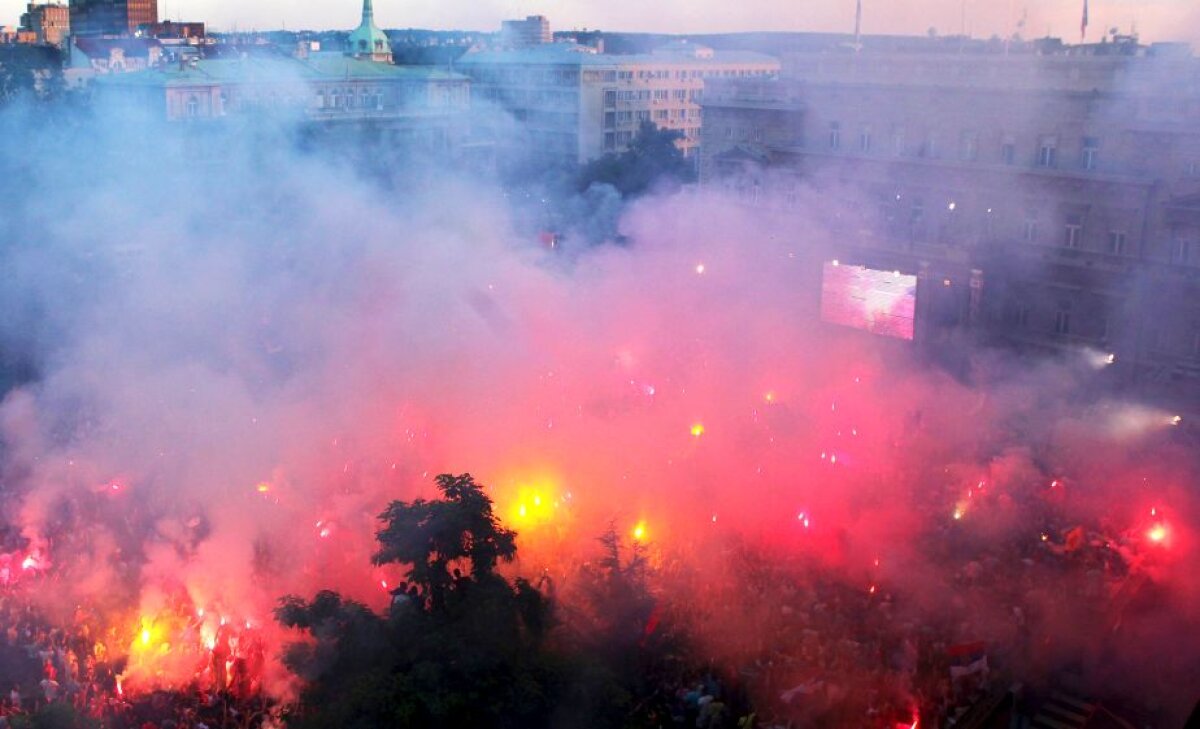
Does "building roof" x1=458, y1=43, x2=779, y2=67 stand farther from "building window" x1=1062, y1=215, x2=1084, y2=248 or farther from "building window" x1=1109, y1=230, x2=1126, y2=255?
"building window" x1=1109, y1=230, x2=1126, y2=255

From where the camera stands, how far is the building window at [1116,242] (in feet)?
Answer: 36.0

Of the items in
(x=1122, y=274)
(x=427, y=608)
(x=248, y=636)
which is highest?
(x=1122, y=274)

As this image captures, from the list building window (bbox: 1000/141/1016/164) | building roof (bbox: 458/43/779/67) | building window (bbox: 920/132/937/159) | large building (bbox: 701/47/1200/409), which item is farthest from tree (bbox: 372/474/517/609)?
building roof (bbox: 458/43/779/67)

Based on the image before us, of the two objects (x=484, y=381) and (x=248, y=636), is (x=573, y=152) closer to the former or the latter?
(x=484, y=381)

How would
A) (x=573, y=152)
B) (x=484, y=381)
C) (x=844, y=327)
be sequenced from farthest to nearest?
(x=573, y=152), (x=844, y=327), (x=484, y=381)

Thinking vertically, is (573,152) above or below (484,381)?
above

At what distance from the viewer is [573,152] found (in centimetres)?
2088

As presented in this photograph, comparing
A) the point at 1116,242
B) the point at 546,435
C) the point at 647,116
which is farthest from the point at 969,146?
the point at 647,116

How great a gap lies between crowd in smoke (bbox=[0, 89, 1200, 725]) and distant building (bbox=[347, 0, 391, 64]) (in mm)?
5414

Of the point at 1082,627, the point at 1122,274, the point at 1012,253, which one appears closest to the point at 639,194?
the point at 1012,253

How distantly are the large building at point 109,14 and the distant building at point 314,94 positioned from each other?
24.6 meters

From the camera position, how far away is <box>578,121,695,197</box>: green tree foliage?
18.4 meters

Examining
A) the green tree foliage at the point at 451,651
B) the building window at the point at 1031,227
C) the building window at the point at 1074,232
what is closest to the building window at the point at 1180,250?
the building window at the point at 1074,232

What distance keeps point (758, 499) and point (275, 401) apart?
4.27 m
